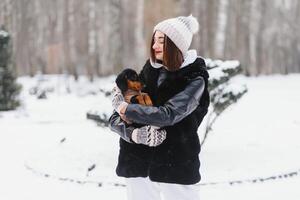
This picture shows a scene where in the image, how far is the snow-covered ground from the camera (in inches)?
263

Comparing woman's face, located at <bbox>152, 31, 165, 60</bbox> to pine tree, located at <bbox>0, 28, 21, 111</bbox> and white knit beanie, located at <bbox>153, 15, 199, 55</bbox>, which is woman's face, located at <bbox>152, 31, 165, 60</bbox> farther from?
pine tree, located at <bbox>0, 28, 21, 111</bbox>

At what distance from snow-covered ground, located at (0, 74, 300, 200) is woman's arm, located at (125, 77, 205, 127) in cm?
350

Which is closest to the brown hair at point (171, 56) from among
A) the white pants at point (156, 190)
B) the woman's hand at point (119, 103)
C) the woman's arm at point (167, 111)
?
the woman's arm at point (167, 111)

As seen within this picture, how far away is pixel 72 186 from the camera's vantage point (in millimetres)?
6988

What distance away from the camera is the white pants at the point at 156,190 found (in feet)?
10.2

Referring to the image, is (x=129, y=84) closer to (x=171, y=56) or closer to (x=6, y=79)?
(x=171, y=56)

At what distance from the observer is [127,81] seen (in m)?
3.11

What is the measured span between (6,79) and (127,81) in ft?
41.0

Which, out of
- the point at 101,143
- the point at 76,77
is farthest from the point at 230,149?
the point at 76,77

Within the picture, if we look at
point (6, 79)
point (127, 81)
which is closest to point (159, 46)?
point (127, 81)

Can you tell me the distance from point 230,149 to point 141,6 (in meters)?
19.9

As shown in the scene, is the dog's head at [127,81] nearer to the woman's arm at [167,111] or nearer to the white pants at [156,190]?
the woman's arm at [167,111]

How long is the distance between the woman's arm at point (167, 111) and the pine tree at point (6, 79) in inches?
491

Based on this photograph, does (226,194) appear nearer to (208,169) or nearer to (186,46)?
(208,169)
